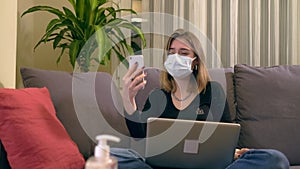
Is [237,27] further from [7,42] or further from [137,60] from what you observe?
[7,42]

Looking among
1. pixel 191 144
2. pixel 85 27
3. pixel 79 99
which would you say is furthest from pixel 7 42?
pixel 191 144

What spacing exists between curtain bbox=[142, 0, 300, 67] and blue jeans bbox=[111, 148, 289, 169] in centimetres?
134

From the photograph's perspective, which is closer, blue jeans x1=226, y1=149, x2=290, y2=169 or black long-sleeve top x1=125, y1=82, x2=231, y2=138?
blue jeans x1=226, y1=149, x2=290, y2=169

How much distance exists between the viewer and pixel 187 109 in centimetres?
200

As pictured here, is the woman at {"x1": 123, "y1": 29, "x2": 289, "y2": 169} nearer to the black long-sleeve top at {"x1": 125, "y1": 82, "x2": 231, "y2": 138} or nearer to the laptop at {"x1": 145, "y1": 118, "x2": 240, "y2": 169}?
the black long-sleeve top at {"x1": 125, "y1": 82, "x2": 231, "y2": 138}

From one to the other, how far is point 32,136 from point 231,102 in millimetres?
1105

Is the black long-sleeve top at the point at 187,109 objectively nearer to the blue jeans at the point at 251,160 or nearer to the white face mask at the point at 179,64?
the white face mask at the point at 179,64

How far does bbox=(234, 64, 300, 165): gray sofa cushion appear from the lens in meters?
2.10

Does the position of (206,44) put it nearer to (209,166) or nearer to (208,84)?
(208,84)

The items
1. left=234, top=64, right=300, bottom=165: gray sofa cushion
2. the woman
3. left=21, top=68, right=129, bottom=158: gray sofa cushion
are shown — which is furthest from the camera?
left=234, top=64, right=300, bottom=165: gray sofa cushion

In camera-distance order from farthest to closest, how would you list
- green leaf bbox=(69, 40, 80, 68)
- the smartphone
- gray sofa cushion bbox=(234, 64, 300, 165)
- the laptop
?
1. green leaf bbox=(69, 40, 80, 68)
2. gray sofa cushion bbox=(234, 64, 300, 165)
3. the smartphone
4. the laptop

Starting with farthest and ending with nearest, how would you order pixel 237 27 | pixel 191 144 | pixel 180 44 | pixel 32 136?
pixel 237 27 < pixel 180 44 < pixel 32 136 < pixel 191 144

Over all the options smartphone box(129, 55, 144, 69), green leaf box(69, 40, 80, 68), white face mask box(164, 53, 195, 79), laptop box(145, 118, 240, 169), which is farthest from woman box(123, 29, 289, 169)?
green leaf box(69, 40, 80, 68)

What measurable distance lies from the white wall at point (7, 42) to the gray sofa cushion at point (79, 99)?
0.09 meters
